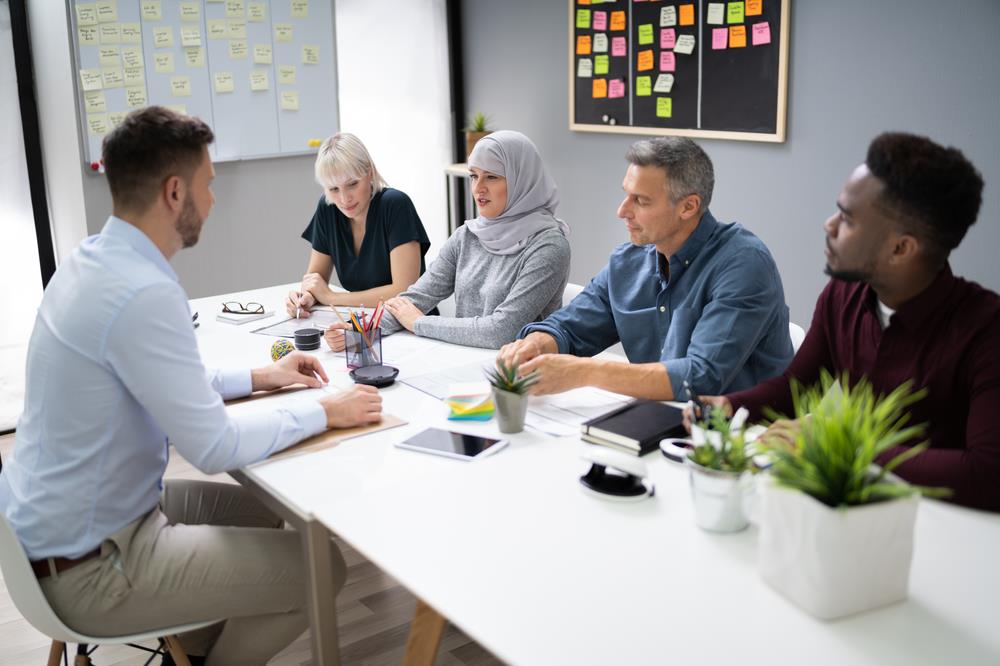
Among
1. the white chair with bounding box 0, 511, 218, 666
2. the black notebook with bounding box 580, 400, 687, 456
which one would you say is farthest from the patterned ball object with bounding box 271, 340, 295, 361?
the black notebook with bounding box 580, 400, 687, 456

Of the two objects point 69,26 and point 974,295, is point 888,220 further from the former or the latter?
point 69,26

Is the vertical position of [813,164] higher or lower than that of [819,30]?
lower

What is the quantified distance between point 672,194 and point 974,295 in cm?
80

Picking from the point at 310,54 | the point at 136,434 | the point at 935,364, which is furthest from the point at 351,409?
the point at 310,54

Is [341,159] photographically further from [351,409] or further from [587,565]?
[587,565]

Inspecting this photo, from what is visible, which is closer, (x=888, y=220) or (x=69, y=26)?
(x=888, y=220)

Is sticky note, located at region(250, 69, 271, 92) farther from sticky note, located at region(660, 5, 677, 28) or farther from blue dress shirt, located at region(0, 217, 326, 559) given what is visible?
blue dress shirt, located at region(0, 217, 326, 559)

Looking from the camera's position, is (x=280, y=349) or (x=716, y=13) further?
(x=716, y=13)

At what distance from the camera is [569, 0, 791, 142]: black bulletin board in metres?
A: 3.80

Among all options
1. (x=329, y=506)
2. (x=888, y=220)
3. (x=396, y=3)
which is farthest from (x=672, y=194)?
(x=396, y=3)

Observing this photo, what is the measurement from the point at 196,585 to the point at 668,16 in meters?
3.34

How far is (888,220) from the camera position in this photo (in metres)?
1.56

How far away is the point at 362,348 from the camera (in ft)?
7.63

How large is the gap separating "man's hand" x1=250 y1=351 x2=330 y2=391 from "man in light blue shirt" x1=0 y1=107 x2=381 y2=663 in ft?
1.22
